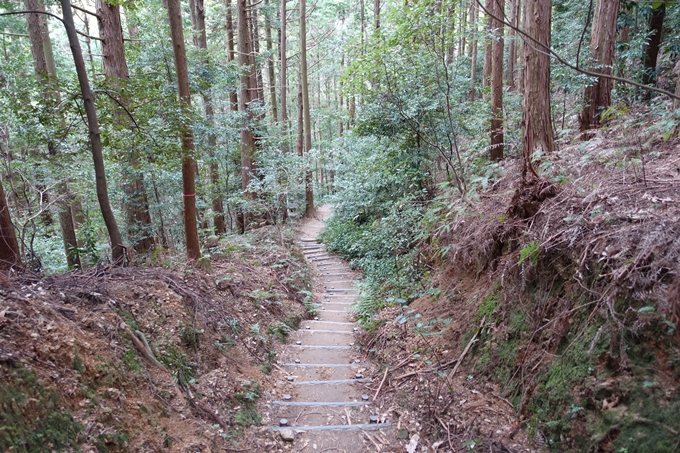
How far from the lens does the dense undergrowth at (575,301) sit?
7.63 ft

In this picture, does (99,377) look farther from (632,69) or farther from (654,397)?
(632,69)

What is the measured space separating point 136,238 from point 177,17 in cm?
501

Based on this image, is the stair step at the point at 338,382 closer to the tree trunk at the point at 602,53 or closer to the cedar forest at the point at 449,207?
the cedar forest at the point at 449,207

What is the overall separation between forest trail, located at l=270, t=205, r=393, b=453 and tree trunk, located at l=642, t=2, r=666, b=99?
820cm

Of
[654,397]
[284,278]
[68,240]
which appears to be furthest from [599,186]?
[68,240]

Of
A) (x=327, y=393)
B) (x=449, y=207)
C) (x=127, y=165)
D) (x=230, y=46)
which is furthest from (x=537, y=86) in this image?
(x=230, y=46)

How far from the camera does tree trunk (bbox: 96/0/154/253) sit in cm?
719

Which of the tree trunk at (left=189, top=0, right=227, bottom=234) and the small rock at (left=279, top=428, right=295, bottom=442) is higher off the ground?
the tree trunk at (left=189, top=0, right=227, bottom=234)

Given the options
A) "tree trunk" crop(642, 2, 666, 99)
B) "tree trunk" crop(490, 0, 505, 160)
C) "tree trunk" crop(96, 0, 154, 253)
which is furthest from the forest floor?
"tree trunk" crop(642, 2, 666, 99)

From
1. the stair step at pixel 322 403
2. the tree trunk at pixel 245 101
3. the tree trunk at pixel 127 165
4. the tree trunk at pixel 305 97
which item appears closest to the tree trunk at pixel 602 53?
the stair step at pixel 322 403

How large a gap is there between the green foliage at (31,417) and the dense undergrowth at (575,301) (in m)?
2.98

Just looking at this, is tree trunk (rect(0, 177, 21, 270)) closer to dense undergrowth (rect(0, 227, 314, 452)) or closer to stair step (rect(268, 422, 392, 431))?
dense undergrowth (rect(0, 227, 314, 452))

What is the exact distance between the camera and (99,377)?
2.74m

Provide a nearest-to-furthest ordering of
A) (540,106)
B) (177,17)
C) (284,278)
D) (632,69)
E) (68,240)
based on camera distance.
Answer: (177,17) → (540,106) → (632,69) → (284,278) → (68,240)
